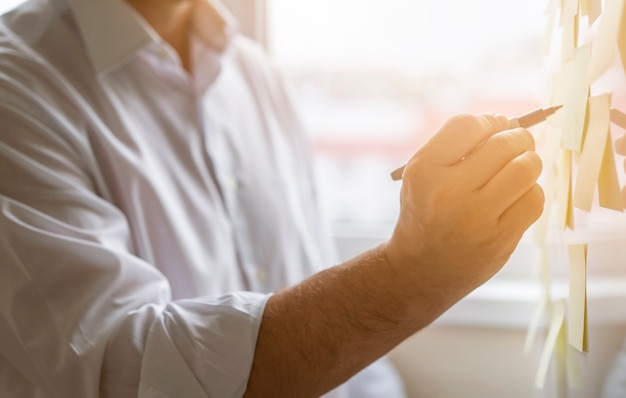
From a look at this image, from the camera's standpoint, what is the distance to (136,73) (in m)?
1.01

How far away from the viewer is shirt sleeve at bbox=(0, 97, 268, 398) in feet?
2.28

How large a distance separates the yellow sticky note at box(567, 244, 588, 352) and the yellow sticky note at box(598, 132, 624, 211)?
0.05 m

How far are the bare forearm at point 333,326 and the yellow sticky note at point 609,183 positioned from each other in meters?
0.19

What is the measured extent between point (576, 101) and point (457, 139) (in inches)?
3.9

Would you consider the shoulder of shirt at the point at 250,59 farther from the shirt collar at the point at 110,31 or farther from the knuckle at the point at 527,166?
the knuckle at the point at 527,166

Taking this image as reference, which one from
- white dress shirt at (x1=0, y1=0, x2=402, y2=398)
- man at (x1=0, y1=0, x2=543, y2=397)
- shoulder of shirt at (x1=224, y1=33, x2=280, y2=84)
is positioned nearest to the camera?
man at (x1=0, y1=0, x2=543, y2=397)

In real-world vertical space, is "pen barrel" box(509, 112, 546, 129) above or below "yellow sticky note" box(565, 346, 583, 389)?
above

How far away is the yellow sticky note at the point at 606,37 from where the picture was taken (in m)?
0.49

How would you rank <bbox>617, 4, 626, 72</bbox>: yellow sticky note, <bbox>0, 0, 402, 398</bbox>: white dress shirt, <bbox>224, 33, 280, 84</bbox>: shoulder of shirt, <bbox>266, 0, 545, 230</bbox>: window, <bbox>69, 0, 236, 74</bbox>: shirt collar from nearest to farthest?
<bbox>617, 4, 626, 72</bbox>: yellow sticky note < <bbox>0, 0, 402, 398</bbox>: white dress shirt < <bbox>69, 0, 236, 74</bbox>: shirt collar < <bbox>224, 33, 280, 84</bbox>: shoulder of shirt < <bbox>266, 0, 545, 230</bbox>: window

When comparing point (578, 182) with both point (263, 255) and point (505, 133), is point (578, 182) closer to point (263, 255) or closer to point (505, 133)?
point (505, 133)

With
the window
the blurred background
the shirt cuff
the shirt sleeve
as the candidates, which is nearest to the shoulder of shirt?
the blurred background

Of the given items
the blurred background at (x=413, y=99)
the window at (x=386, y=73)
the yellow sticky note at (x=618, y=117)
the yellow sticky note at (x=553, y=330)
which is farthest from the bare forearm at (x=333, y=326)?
the window at (x=386, y=73)

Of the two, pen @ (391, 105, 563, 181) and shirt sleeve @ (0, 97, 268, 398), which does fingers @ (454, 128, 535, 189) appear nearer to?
pen @ (391, 105, 563, 181)

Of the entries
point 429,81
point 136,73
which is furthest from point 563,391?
point 429,81
